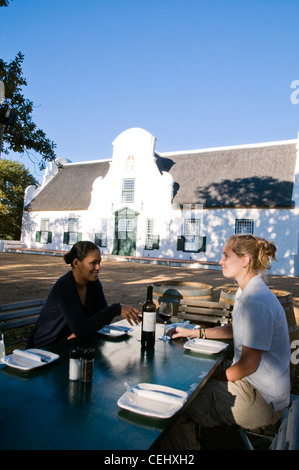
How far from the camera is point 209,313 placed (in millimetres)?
3777

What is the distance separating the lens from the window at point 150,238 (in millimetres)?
22953

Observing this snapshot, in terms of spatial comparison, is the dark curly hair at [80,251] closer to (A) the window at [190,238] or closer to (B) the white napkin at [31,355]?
(B) the white napkin at [31,355]

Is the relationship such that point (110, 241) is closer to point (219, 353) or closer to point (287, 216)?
point (287, 216)

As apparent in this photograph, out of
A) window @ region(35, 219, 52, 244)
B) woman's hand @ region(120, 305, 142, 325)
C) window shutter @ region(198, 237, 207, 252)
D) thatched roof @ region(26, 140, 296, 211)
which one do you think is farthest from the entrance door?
woman's hand @ region(120, 305, 142, 325)

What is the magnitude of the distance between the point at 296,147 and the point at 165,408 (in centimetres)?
2208

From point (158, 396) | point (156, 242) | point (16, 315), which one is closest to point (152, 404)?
point (158, 396)

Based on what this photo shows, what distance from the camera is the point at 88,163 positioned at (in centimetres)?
2944

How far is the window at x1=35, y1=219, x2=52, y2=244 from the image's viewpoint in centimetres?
2747

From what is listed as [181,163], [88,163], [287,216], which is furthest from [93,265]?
[88,163]

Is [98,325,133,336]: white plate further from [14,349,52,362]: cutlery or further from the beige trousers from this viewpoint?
the beige trousers

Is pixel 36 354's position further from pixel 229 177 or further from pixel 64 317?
pixel 229 177

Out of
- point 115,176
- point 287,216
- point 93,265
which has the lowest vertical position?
point 93,265

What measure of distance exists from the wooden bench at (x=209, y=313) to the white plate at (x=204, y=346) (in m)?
0.94

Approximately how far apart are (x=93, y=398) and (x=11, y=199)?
3043 centimetres
